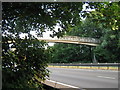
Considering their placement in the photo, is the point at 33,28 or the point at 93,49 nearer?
the point at 33,28

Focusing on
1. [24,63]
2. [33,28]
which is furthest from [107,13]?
[24,63]

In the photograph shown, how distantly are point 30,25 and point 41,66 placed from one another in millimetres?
900

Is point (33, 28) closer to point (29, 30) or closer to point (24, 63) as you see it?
point (29, 30)

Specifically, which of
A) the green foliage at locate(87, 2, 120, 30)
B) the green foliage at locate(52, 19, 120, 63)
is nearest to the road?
the green foliage at locate(87, 2, 120, 30)

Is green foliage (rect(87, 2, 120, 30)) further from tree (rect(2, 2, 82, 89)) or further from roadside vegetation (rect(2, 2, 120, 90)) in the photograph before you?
tree (rect(2, 2, 82, 89))

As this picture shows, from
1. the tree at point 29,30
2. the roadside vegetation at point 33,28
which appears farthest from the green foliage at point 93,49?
the tree at point 29,30

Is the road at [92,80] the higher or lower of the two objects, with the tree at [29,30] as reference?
lower

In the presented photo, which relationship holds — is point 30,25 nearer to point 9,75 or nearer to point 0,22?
point 0,22

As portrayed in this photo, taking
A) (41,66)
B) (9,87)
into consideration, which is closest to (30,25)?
(41,66)

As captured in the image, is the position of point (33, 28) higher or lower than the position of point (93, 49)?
higher

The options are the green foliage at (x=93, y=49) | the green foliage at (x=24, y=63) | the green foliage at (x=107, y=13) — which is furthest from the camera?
the green foliage at (x=93, y=49)

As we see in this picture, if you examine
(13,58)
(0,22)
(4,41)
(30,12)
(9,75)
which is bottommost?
(9,75)

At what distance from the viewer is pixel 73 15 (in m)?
3.81

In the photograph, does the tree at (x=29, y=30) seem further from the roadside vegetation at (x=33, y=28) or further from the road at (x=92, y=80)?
the road at (x=92, y=80)
